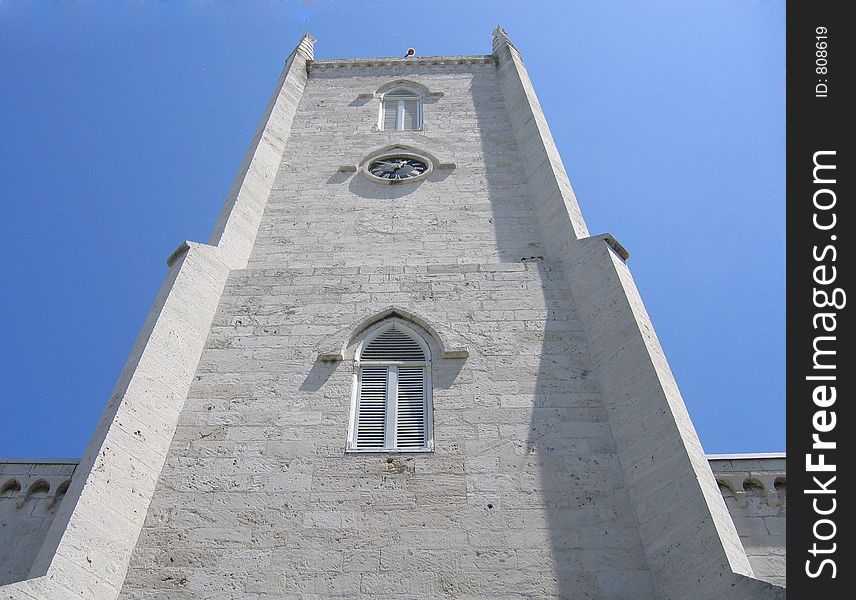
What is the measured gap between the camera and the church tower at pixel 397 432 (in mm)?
7289

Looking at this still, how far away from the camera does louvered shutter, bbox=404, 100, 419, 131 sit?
1819 centimetres

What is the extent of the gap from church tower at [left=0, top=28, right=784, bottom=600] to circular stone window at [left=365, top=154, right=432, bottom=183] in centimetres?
133

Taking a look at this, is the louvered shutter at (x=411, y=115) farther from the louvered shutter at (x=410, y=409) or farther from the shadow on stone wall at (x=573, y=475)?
the louvered shutter at (x=410, y=409)

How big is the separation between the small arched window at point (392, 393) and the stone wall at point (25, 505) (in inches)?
130

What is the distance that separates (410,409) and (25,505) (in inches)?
169

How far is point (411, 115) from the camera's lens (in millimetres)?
18766

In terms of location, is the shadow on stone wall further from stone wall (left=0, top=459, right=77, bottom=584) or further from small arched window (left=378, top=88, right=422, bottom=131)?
small arched window (left=378, top=88, right=422, bottom=131)

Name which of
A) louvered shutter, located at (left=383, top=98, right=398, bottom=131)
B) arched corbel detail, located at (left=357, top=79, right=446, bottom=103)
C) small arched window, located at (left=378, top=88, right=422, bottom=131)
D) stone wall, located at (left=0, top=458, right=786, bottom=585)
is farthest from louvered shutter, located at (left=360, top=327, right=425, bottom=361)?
arched corbel detail, located at (left=357, top=79, right=446, bottom=103)

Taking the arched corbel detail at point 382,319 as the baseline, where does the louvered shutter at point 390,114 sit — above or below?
above

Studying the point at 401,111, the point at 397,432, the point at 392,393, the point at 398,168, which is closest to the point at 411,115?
the point at 401,111

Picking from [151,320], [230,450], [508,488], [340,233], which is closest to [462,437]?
[508,488]

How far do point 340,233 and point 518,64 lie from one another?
846 cm

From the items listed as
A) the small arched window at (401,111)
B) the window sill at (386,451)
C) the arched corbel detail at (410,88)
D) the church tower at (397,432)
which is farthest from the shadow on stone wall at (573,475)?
the arched corbel detail at (410,88)
